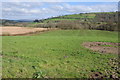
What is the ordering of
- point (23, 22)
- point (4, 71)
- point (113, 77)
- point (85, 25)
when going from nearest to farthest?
point (113, 77), point (4, 71), point (85, 25), point (23, 22)

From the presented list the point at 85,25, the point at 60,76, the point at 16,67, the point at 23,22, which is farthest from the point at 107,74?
the point at 23,22

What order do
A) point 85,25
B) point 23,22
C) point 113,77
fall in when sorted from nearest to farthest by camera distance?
point 113,77, point 85,25, point 23,22

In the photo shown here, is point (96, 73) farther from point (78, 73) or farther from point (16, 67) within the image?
point (16, 67)

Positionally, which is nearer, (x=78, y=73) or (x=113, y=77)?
(x=113, y=77)

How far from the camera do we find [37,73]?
5.14 m

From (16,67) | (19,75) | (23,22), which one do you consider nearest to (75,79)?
(19,75)

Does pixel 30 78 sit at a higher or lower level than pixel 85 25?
lower

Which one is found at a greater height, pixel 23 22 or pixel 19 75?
pixel 23 22

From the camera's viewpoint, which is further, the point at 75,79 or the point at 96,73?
the point at 96,73

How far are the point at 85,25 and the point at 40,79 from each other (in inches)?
1796

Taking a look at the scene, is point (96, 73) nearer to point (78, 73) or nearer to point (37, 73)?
point (78, 73)

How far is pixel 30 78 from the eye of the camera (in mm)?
4754

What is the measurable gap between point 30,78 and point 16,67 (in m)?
1.49

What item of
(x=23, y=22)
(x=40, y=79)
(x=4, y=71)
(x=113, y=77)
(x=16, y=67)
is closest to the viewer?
(x=40, y=79)
